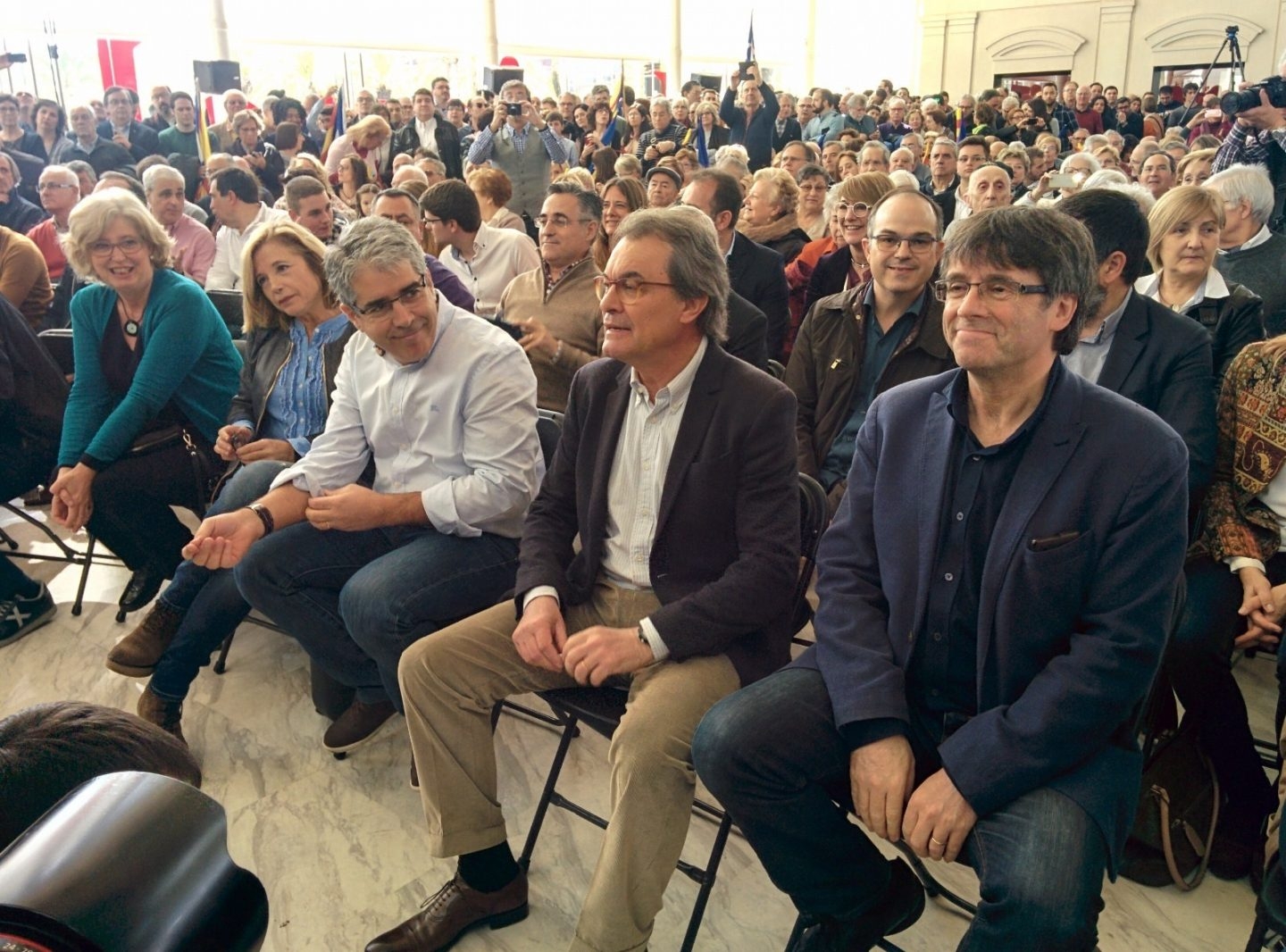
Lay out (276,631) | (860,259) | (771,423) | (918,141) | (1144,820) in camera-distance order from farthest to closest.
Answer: (918,141), (860,259), (276,631), (1144,820), (771,423)

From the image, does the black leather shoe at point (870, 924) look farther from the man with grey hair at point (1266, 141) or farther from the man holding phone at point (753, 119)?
the man holding phone at point (753, 119)

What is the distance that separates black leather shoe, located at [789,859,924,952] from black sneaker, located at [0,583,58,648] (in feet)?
9.55

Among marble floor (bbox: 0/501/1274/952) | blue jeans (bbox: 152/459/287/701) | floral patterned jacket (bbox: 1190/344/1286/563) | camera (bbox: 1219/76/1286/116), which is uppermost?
camera (bbox: 1219/76/1286/116)

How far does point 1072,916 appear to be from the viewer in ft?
4.50

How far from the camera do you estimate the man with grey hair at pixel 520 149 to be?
8.81m

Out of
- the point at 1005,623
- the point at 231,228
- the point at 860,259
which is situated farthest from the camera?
the point at 231,228

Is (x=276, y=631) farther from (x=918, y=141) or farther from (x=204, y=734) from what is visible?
(x=918, y=141)

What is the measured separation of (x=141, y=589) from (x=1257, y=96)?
17.4 ft

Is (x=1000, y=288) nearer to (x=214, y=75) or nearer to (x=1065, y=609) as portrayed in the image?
(x=1065, y=609)

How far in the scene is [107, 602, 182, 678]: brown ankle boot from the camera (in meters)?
2.75

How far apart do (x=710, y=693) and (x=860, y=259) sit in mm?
2639

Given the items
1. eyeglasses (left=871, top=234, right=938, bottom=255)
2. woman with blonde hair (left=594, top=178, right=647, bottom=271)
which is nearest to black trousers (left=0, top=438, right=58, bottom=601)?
woman with blonde hair (left=594, top=178, right=647, bottom=271)

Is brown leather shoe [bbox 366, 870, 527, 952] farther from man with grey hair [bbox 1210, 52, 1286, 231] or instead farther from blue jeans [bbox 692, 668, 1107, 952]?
man with grey hair [bbox 1210, 52, 1286, 231]

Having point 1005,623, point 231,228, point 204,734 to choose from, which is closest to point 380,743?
point 204,734
